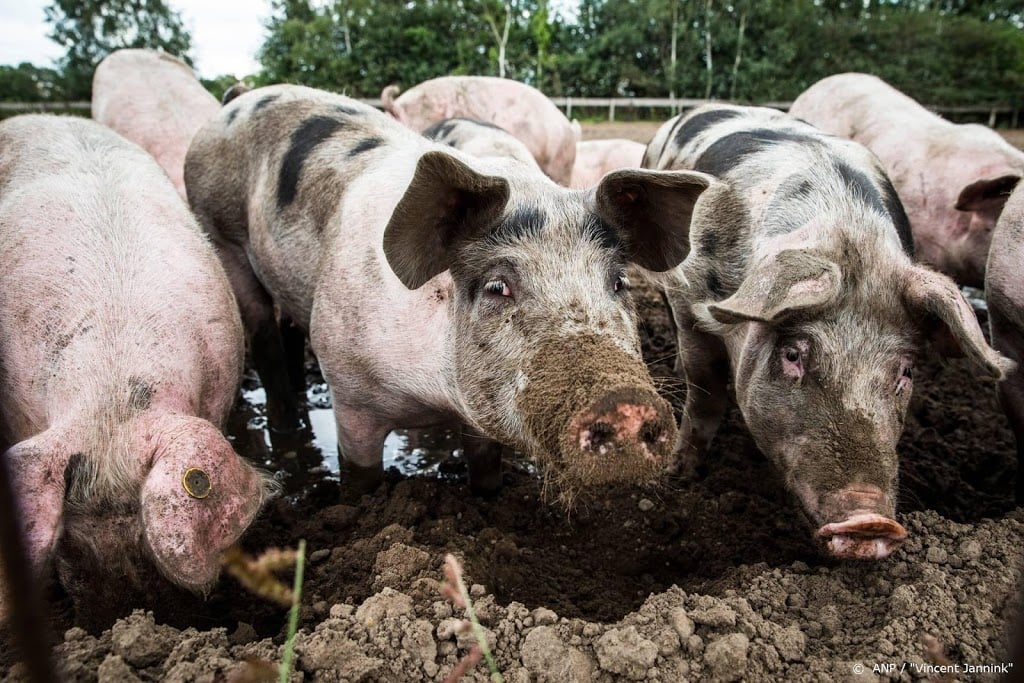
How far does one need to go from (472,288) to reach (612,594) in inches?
58.7

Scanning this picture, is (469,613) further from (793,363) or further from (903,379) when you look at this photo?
(903,379)

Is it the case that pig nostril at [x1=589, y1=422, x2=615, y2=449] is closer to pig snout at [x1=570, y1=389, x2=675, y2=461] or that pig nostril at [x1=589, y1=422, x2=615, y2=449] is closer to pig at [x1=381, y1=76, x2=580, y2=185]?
pig snout at [x1=570, y1=389, x2=675, y2=461]

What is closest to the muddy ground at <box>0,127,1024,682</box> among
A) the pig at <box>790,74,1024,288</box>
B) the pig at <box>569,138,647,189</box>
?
the pig at <box>790,74,1024,288</box>

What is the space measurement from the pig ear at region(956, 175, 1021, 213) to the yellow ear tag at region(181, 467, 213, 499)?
4585mm

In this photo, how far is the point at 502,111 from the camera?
31.2 ft

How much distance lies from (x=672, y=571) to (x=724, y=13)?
3844 cm

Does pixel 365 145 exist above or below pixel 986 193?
above

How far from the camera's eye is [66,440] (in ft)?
7.77

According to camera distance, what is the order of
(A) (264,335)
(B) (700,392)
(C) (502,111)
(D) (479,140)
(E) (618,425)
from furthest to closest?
(C) (502,111), (D) (479,140), (A) (264,335), (B) (700,392), (E) (618,425)

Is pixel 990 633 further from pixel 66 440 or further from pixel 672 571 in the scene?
pixel 66 440

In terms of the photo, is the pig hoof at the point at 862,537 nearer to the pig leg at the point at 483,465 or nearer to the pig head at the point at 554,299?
the pig head at the point at 554,299

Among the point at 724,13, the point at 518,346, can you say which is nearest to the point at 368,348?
the point at 518,346

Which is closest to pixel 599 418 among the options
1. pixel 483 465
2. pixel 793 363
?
pixel 793 363

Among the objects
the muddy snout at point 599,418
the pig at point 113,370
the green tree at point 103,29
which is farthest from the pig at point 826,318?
the green tree at point 103,29
